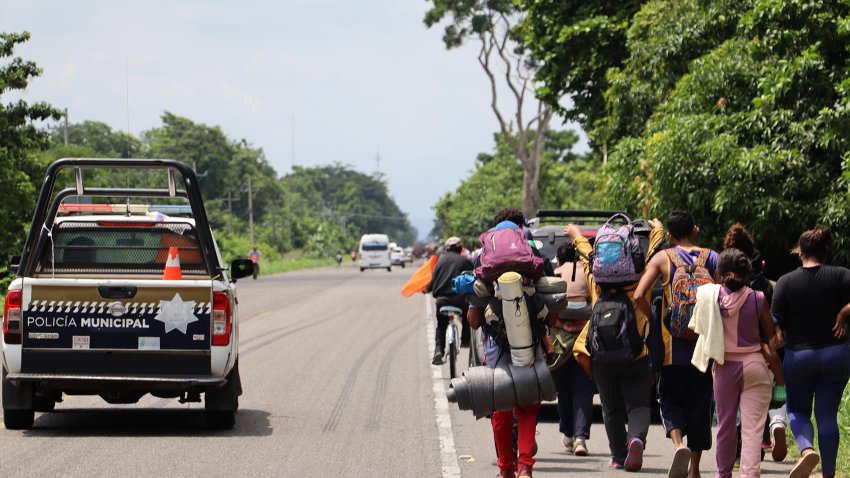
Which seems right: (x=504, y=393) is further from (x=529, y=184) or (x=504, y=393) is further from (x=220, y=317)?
(x=529, y=184)

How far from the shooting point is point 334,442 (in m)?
10.5

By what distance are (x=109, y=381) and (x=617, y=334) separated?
4415 millimetres

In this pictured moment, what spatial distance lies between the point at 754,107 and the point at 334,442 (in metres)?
10.7

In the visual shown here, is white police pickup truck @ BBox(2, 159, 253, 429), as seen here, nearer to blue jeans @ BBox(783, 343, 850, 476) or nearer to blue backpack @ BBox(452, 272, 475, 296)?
blue backpack @ BBox(452, 272, 475, 296)

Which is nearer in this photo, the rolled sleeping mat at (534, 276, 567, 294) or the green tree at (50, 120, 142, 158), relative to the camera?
the rolled sleeping mat at (534, 276, 567, 294)

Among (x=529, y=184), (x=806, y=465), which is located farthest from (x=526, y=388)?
(x=529, y=184)

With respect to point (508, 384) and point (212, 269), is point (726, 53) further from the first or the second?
point (508, 384)

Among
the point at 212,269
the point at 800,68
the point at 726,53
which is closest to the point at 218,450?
the point at 212,269

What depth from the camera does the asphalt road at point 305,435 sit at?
30.4 feet

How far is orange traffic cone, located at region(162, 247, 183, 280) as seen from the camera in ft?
36.9

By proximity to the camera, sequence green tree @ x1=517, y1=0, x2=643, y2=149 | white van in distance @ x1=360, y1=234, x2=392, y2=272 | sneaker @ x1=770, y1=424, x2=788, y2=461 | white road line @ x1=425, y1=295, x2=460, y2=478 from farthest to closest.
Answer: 1. white van in distance @ x1=360, y1=234, x2=392, y2=272
2. green tree @ x1=517, y1=0, x2=643, y2=149
3. white road line @ x1=425, y1=295, x2=460, y2=478
4. sneaker @ x1=770, y1=424, x2=788, y2=461

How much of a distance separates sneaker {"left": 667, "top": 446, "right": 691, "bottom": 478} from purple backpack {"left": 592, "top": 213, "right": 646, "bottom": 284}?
122cm

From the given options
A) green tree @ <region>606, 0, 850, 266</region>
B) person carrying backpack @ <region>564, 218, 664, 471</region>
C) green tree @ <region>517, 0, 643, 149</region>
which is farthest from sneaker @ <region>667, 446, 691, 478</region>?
green tree @ <region>517, 0, 643, 149</region>

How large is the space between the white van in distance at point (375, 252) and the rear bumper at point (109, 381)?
70.3 metres
